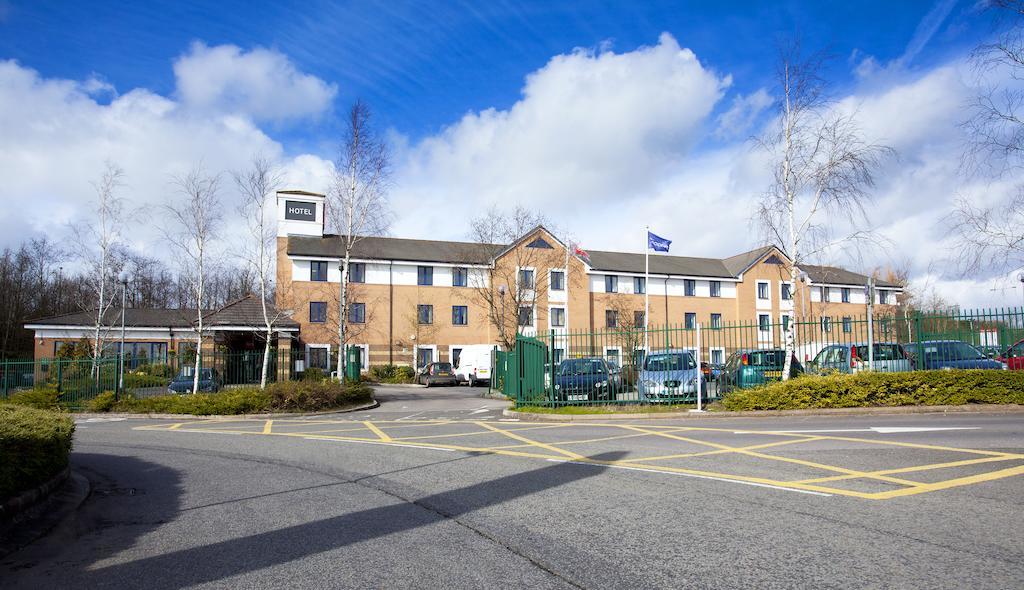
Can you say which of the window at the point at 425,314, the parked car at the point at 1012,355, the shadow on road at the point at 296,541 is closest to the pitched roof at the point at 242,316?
the window at the point at 425,314

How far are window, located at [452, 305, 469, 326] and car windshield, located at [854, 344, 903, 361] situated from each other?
33212mm

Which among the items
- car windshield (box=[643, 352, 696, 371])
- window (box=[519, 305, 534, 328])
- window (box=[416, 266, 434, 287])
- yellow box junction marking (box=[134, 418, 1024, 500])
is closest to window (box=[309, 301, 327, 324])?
window (box=[416, 266, 434, 287])

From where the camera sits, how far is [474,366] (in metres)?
41.0

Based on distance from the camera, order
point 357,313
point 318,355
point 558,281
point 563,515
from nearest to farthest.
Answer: point 563,515 → point 318,355 → point 357,313 → point 558,281

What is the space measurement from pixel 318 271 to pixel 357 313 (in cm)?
394

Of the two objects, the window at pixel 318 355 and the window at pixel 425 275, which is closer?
the window at pixel 318 355

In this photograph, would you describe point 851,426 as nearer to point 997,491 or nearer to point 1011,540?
point 997,491

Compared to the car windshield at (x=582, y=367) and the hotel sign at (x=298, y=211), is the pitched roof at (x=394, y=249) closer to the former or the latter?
the hotel sign at (x=298, y=211)

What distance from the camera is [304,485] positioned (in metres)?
8.40

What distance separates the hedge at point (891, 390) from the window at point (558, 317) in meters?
32.8

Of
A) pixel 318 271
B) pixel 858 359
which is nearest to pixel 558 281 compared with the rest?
pixel 318 271

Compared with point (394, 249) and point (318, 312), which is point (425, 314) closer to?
point (394, 249)

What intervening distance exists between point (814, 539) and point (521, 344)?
1579 centimetres

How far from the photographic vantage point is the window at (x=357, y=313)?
151ft
